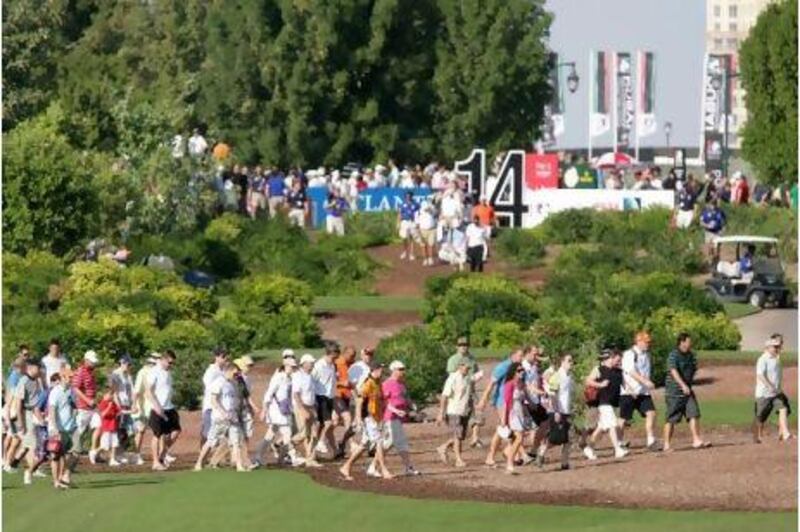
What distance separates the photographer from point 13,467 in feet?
123

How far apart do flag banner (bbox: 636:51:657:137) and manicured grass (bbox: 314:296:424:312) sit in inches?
2612

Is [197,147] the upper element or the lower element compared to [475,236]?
upper

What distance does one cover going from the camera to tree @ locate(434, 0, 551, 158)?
95.1m

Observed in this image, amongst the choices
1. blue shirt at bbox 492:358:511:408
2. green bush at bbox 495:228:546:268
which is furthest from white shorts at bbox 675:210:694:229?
blue shirt at bbox 492:358:511:408

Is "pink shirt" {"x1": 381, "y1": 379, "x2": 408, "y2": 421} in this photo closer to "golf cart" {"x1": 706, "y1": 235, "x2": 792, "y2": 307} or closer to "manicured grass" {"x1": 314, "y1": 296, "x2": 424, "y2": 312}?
"manicured grass" {"x1": 314, "y1": 296, "x2": 424, "y2": 312}

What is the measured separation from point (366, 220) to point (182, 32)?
95.7 ft

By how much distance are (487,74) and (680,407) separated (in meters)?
58.2

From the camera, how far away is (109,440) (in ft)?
125

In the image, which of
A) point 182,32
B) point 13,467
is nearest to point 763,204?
point 182,32

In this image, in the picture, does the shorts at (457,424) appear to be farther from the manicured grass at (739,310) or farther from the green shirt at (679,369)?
the manicured grass at (739,310)

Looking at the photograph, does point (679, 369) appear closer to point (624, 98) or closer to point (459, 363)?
point (459, 363)

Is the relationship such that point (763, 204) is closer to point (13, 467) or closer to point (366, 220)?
point (366, 220)

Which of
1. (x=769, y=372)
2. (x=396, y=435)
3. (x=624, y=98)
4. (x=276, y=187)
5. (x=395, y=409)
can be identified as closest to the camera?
(x=395, y=409)

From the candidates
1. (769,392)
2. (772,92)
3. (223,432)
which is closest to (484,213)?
(772,92)
